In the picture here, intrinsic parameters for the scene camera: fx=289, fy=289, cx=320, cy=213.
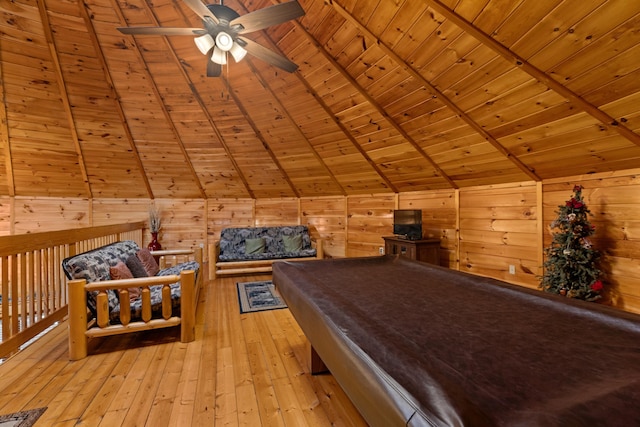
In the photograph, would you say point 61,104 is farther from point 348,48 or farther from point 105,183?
point 348,48

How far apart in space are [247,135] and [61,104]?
2614 millimetres

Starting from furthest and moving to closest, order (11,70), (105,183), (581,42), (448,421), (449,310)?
1. (105,183)
2. (11,70)
3. (581,42)
4. (449,310)
5. (448,421)

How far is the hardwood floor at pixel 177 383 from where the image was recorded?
5.47ft

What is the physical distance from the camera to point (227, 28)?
7.47 ft

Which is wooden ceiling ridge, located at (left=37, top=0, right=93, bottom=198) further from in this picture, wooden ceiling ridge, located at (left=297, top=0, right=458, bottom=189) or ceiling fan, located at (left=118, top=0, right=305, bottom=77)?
wooden ceiling ridge, located at (left=297, top=0, right=458, bottom=189)

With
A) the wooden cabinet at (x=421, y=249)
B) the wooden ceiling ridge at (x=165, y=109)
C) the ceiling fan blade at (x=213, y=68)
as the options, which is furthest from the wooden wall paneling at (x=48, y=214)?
the wooden cabinet at (x=421, y=249)

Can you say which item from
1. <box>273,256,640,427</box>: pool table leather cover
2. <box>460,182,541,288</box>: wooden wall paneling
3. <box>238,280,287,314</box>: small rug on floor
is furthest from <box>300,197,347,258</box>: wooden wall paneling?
<box>273,256,640,427</box>: pool table leather cover

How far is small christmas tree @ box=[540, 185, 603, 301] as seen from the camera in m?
2.82

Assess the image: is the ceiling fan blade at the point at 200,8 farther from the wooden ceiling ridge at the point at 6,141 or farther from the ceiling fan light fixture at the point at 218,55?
the wooden ceiling ridge at the point at 6,141

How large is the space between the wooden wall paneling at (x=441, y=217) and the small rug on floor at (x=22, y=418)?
184 inches

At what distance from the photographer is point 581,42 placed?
203 cm

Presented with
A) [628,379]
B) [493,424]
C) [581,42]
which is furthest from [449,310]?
[581,42]

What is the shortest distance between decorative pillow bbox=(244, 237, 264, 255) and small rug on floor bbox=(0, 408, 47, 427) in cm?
374

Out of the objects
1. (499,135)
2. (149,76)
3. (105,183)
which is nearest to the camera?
(499,135)
